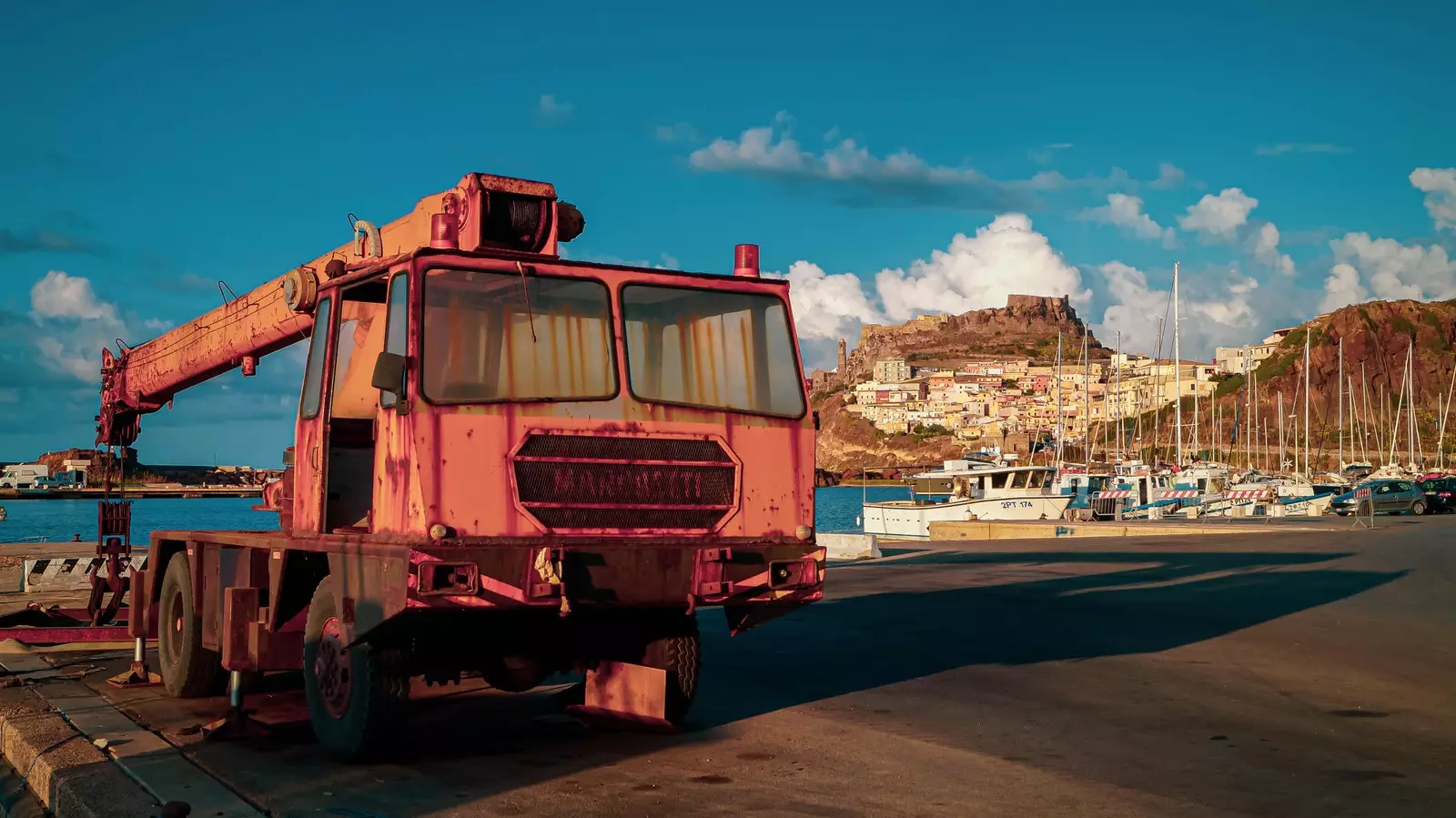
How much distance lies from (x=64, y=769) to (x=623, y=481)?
3.55 metres

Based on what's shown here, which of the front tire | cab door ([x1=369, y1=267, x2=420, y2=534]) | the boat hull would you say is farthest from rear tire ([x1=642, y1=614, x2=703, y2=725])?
the boat hull

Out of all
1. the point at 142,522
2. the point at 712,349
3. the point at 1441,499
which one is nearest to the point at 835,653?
the point at 712,349

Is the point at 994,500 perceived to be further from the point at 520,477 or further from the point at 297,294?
the point at 520,477

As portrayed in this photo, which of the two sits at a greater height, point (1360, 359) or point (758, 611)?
point (1360, 359)

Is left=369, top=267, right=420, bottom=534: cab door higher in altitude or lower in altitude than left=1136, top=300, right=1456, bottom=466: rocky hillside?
lower

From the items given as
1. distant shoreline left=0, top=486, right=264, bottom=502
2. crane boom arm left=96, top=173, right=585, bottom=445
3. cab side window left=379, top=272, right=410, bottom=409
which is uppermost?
crane boom arm left=96, top=173, right=585, bottom=445

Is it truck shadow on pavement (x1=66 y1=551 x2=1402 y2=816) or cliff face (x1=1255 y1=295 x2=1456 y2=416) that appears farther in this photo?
cliff face (x1=1255 y1=295 x2=1456 y2=416)

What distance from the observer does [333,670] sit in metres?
8.21

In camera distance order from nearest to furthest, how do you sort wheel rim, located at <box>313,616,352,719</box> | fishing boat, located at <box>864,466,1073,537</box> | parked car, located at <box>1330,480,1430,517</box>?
1. wheel rim, located at <box>313,616,352,719</box>
2. fishing boat, located at <box>864,466,1073,537</box>
3. parked car, located at <box>1330,480,1430,517</box>

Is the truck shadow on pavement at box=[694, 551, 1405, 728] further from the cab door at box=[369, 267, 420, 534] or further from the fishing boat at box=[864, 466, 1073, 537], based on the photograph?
the fishing boat at box=[864, 466, 1073, 537]

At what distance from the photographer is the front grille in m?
7.70

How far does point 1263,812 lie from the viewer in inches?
267

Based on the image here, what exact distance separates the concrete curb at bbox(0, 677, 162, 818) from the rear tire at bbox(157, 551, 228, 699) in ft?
3.83

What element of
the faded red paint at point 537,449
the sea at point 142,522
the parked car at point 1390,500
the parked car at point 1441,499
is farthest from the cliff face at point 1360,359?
the faded red paint at point 537,449
